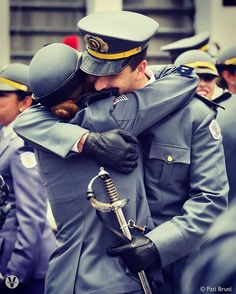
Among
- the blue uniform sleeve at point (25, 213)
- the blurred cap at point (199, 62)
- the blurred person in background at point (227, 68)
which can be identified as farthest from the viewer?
the blurred cap at point (199, 62)

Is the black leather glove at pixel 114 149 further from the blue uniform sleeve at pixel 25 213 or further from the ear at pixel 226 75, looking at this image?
the ear at pixel 226 75

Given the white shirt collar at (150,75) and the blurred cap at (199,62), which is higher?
the white shirt collar at (150,75)

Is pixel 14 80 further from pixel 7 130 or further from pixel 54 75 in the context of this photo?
pixel 54 75

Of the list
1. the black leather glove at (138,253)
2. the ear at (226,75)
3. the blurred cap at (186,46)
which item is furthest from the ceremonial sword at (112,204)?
the blurred cap at (186,46)

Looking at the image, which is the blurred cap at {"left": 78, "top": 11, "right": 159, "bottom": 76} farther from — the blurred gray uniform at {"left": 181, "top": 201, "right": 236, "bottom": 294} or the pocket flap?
the blurred gray uniform at {"left": 181, "top": 201, "right": 236, "bottom": 294}

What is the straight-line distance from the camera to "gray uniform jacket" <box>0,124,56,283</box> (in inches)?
184

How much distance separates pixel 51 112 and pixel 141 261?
73 cm

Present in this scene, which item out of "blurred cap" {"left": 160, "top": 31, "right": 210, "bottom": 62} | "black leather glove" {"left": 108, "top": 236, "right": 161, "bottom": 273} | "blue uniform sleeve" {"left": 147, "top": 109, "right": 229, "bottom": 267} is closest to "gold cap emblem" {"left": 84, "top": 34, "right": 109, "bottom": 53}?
"blue uniform sleeve" {"left": 147, "top": 109, "right": 229, "bottom": 267}

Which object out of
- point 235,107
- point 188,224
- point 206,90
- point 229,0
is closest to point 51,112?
point 188,224

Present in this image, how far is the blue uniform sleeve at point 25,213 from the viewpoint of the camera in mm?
4664

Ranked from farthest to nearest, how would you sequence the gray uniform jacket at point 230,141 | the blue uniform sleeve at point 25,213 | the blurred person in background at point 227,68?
1. the blurred person in background at point 227,68
2. the blue uniform sleeve at point 25,213
3. the gray uniform jacket at point 230,141

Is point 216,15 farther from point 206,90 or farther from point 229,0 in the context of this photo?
point 206,90

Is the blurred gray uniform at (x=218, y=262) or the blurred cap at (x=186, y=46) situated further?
the blurred cap at (x=186, y=46)

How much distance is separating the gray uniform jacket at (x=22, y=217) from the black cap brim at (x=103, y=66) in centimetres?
133
